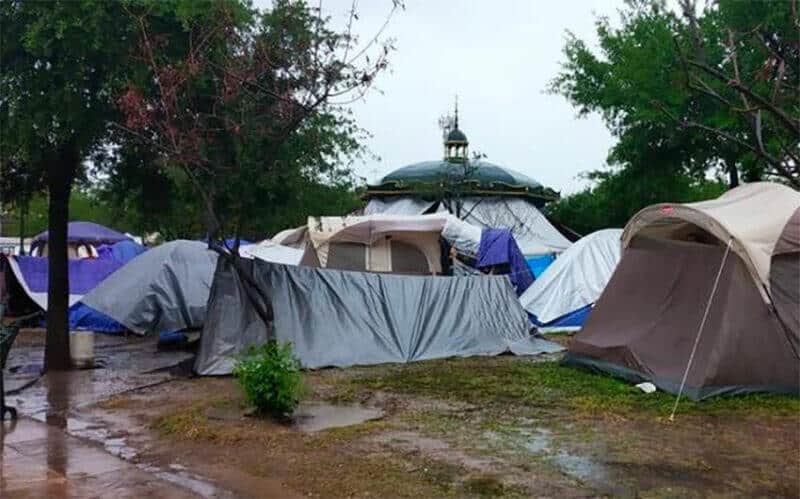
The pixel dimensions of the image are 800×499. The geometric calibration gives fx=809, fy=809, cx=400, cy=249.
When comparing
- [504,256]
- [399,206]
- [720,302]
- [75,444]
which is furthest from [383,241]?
[399,206]

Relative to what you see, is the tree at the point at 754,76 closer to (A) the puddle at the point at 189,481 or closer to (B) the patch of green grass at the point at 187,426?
(A) the puddle at the point at 189,481

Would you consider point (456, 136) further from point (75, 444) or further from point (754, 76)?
point (754, 76)

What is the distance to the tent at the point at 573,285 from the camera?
1566 centimetres

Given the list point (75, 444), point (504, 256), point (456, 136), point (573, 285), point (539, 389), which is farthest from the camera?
point (456, 136)

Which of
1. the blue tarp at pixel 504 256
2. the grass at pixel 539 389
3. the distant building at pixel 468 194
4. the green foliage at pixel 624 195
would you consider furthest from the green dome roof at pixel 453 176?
the grass at pixel 539 389

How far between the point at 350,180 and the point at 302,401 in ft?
56.2

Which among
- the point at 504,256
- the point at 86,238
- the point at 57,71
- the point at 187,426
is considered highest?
the point at 57,71

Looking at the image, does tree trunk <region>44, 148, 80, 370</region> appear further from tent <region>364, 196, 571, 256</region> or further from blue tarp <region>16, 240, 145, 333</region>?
tent <region>364, 196, 571, 256</region>

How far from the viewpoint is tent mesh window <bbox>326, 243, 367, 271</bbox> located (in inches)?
661

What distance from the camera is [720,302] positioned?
8.78 metres

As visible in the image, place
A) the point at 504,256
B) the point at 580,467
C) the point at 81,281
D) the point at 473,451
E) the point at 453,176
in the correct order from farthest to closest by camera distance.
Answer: the point at 453,176 < the point at 81,281 < the point at 504,256 < the point at 473,451 < the point at 580,467

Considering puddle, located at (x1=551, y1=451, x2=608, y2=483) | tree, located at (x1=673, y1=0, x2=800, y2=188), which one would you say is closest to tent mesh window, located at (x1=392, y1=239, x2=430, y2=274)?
tree, located at (x1=673, y1=0, x2=800, y2=188)

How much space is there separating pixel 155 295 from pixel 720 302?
1131cm

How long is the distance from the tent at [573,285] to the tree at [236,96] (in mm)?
7421
